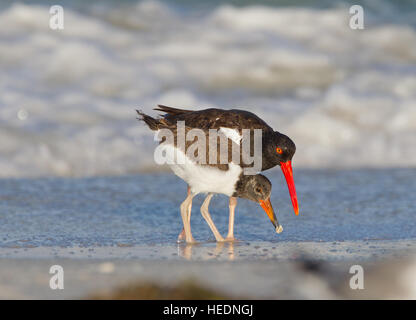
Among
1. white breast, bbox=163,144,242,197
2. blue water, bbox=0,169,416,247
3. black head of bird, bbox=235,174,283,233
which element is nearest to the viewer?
white breast, bbox=163,144,242,197

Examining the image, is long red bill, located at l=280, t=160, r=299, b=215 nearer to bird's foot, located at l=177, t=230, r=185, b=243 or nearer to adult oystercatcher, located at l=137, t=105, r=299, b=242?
adult oystercatcher, located at l=137, t=105, r=299, b=242

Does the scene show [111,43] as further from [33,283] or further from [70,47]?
[33,283]

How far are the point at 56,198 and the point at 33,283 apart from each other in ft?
9.65

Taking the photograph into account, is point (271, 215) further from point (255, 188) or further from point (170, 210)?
point (170, 210)

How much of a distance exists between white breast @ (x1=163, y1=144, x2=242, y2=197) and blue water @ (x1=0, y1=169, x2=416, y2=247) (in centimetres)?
57

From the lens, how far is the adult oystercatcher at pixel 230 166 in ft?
18.2

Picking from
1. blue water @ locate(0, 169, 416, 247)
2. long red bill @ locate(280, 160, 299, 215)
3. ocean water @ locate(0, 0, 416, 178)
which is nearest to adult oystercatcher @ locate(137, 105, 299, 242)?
long red bill @ locate(280, 160, 299, 215)

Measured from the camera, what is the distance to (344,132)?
10.2 meters

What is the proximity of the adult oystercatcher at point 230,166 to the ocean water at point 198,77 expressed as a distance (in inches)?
95.6

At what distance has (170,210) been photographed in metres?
7.02

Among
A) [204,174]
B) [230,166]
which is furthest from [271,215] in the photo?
[204,174]

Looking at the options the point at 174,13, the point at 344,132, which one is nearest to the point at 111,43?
the point at 174,13

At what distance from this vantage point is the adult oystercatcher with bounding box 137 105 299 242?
555 cm

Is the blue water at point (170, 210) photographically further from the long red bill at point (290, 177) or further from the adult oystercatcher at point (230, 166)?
the adult oystercatcher at point (230, 166)
